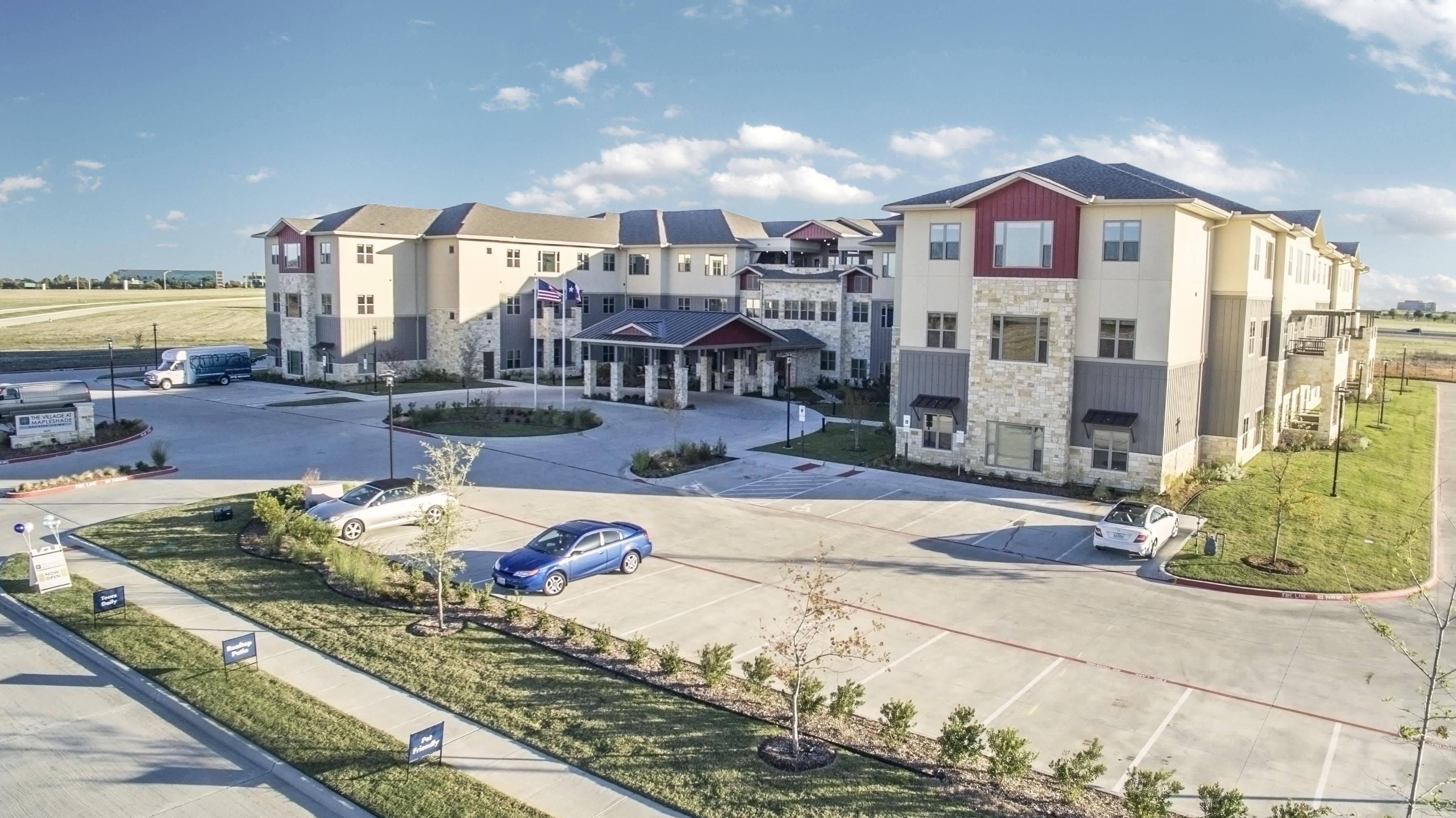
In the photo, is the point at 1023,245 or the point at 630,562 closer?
the point at 630,562

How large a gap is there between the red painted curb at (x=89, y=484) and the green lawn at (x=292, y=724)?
12.4 meters

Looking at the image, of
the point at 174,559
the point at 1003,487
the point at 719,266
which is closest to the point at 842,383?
the point at 719,266

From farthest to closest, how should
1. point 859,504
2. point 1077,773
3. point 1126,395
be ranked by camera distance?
point 1126,395, point 859,504, point 1077,773

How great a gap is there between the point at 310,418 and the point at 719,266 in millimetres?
29216

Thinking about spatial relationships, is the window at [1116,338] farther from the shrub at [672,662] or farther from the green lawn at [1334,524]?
the shrub at [672,662]

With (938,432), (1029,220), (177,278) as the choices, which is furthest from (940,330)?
(177,278)

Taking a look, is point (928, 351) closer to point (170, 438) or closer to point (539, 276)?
point (170, 438)

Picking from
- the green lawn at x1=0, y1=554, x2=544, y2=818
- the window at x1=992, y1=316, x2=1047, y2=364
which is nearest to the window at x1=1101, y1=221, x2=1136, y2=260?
the window at x1=992, y1=316, x2=1047, y2=364

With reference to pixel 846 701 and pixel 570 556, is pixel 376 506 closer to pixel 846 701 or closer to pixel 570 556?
pixel 570 556

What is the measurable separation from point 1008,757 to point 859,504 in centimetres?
1858

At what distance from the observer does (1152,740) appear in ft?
49.5

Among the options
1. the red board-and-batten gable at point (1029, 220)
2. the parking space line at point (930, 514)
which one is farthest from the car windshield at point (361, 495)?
the red board-and-batten gable at point (1029, 220)

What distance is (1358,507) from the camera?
105ft

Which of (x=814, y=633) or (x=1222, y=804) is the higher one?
(x=814, y=633)
